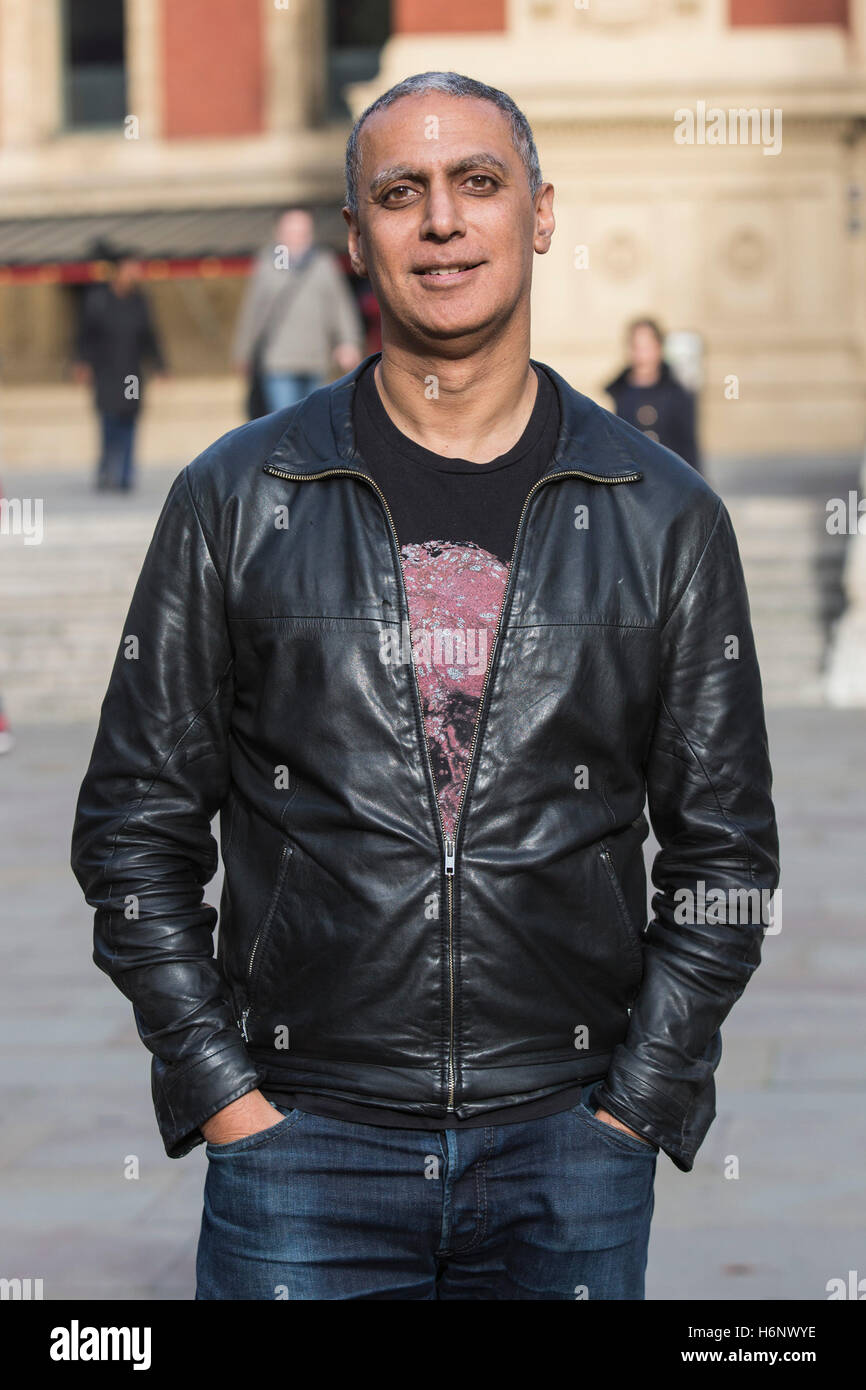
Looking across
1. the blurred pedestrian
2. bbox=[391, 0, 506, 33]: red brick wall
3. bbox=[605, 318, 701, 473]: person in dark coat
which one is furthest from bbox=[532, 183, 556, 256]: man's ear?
bbox=[391, 0, 506, 33]: red brick wall

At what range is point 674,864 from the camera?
2504 mm

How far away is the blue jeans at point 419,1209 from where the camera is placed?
7.63 ft

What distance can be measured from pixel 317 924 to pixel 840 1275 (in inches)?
89.6

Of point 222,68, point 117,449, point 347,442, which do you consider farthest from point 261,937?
point 222,68

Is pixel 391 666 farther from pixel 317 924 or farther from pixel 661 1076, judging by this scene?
pixel 661 1076

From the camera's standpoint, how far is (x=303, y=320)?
14023 millimetres

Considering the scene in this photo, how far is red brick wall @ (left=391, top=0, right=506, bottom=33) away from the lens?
20734 mm

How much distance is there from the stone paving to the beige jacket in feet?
22.6

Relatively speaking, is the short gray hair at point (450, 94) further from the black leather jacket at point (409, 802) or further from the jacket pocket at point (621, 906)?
the jacket pocket at point (621, 906)

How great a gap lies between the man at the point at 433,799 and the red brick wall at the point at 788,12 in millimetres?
18900

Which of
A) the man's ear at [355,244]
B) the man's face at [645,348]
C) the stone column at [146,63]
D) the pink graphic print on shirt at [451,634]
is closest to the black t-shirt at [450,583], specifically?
the pink graphic print on shirt at [451,634]

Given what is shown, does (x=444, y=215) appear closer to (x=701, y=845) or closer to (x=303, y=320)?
(x=701, y=845)
